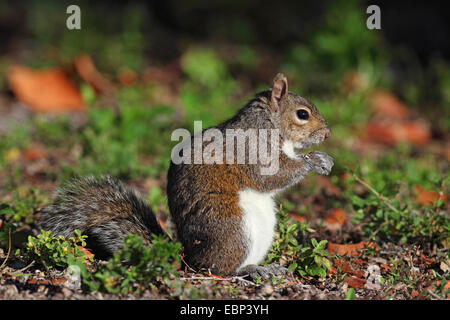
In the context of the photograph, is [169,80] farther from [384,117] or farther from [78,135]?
[384,117]

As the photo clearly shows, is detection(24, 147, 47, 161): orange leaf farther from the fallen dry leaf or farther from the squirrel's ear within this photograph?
the fallen dry leaf

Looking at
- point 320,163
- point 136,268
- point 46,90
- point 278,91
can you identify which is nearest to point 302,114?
point 278,91

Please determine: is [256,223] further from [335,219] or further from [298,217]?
[335,219]

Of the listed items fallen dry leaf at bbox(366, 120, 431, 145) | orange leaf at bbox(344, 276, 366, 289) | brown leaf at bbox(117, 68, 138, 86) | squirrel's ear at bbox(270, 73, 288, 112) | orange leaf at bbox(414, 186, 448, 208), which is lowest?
orange leaf at bbox(344, 276, 366, 289)

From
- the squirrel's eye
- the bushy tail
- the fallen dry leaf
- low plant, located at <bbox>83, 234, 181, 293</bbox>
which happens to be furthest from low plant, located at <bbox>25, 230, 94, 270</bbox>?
the fallen dry leaf

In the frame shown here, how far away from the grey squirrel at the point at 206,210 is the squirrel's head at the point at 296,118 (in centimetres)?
10

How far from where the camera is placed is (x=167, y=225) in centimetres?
434

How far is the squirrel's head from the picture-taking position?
12.6ft

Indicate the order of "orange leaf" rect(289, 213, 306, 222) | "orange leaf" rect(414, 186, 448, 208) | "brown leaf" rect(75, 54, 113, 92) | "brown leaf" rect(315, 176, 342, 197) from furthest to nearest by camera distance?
"brown leaf" rect(75, 54, 113, 92) < "brown leaf" rect(315, 176, 342, 197) < "orange leaf" rect(414, 186, 448, 208) < "orange leaf" rect(289, 213, 306, 222)

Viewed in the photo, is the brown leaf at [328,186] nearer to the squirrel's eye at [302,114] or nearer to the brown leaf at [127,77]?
the squirrel's eye at [302,114]

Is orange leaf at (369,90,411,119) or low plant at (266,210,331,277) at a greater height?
orange leaf at (369,90,411,119)

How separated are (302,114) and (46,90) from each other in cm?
364

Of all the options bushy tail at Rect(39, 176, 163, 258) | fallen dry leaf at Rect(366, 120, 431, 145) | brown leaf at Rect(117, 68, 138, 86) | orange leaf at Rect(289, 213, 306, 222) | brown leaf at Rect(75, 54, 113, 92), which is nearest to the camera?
bushy tail at Rect(39, 176, 163, 258)

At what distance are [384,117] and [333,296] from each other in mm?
4462
